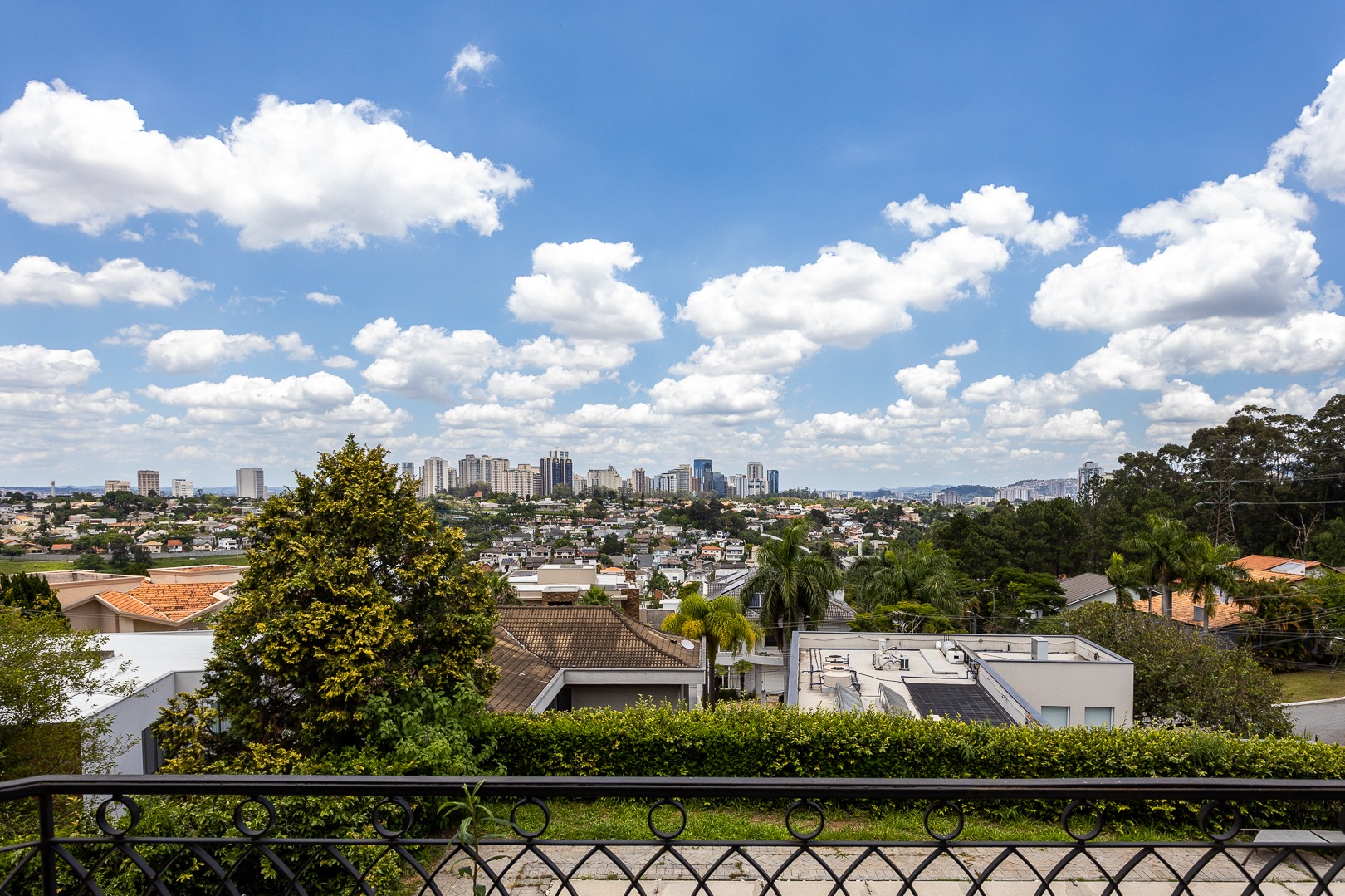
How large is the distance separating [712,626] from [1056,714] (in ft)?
23.7

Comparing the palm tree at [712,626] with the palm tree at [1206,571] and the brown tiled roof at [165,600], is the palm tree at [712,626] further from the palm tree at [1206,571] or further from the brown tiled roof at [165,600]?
the brown tiled roof at [165,600]

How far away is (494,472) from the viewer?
15375 centimetres

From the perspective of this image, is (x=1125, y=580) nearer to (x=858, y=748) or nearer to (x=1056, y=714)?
(x=1056, y=714)

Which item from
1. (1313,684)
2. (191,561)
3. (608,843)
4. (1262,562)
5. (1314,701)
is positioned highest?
(608,843)

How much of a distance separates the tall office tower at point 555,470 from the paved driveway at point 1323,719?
151m

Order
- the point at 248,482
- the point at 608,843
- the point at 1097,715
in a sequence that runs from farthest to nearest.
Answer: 1. the point at 248,482
2. the point at 1097,715
3. the point at 608,843

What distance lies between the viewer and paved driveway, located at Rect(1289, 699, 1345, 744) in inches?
635

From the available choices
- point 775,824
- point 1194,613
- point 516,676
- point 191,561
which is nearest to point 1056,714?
point 775,824

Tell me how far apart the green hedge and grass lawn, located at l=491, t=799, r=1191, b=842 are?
522 mm

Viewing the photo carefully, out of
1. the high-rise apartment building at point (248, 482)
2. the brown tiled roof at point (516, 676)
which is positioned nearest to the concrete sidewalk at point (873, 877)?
the brown tiled roof at point (516, 676)

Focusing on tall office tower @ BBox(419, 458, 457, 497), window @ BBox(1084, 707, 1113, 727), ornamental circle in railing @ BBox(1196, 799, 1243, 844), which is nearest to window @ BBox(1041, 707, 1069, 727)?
window @ BBox(1084, 707, 1113, 727)

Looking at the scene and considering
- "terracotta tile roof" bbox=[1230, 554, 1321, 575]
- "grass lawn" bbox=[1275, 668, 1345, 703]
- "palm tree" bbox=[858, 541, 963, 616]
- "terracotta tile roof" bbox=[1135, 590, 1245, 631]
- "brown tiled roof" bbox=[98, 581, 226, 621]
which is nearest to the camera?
"grass lawn" bbox=[1275, 668, 1345, 703]

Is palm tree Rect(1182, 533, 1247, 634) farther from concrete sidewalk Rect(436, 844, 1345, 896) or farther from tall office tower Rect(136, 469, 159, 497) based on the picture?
tall office tower Rect(136, 469, 159, 497)

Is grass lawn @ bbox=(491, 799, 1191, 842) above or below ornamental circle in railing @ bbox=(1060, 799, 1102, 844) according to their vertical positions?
below
